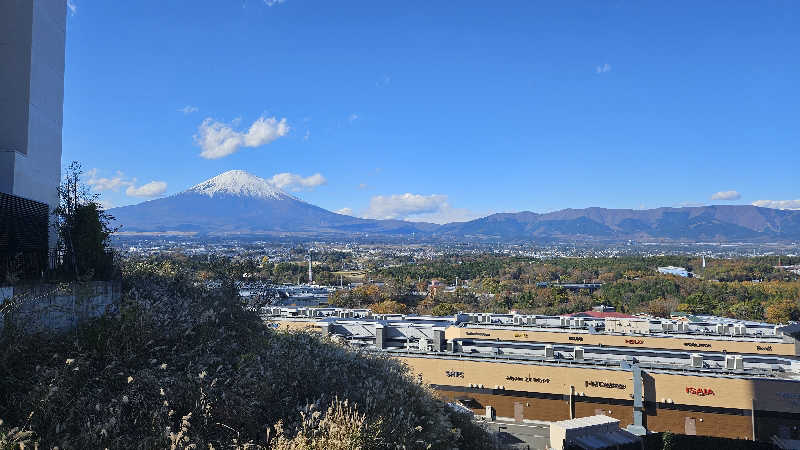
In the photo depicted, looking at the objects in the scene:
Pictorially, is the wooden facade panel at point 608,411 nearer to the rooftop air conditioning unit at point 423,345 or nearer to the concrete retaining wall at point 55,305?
the rooftop air conditioning unit at point 423,345

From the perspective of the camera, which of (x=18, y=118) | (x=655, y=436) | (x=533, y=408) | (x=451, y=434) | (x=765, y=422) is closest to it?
(x=451, y=434)

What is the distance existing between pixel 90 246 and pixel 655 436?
13.6 metres

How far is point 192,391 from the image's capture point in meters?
5.89

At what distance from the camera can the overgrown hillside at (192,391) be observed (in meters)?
5.19

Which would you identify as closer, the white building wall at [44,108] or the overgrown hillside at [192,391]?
the overgrown hillside at [192,391]

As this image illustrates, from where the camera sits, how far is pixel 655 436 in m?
14.4

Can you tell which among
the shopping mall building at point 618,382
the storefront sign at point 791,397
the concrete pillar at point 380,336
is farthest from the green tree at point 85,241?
the storefront sign at point 791,397

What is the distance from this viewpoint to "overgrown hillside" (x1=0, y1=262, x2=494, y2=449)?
17.0ft

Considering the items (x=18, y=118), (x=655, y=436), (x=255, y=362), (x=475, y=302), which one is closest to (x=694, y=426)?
(x=655, y=436)

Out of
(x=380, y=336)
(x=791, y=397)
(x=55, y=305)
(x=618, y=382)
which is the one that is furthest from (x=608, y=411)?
(x=55, y=305)

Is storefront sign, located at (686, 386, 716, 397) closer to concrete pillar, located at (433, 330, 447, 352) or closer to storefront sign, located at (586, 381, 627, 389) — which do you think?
storefront sign, located at (586, 381, 627, 389)

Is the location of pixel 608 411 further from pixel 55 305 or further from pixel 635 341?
pixel 55 305

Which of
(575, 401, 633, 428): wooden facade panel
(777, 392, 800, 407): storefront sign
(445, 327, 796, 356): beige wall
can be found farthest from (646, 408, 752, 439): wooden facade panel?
(445, 327, 796, 356): beige wall

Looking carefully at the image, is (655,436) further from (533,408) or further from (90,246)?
(90,246)
